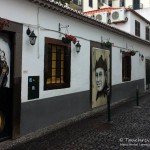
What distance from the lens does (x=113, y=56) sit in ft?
56.4

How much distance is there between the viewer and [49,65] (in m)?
11.1

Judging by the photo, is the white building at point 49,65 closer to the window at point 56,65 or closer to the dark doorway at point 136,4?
the window at point 56,65

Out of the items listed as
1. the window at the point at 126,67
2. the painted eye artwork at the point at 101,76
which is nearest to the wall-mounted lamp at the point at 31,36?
the painted eye artwork at the point at 101,76

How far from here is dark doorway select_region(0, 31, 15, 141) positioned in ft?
28.4

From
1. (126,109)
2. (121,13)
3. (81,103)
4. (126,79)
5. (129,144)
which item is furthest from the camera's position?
(121,13)

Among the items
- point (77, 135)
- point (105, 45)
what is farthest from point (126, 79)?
Result: point (77, 135)

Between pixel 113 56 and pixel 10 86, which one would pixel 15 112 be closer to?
pixel 10 86

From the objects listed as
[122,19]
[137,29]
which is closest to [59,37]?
[122,19]

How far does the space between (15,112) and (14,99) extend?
38cm

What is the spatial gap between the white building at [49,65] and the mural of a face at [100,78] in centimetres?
5

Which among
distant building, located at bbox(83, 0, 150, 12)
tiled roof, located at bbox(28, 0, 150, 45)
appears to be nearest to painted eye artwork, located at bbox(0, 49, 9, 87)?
tiled roof, located at bbox(28, 0, 150, 45)

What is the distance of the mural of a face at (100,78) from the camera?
1505 centimetres

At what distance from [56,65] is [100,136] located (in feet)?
11.5

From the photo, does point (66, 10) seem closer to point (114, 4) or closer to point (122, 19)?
point (122, 19)
